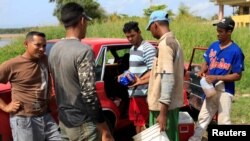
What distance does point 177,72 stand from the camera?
12.0 feet

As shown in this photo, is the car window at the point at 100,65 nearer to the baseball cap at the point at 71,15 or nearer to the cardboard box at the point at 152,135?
the cardboard box at the point at 152,135

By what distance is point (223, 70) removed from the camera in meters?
4.63

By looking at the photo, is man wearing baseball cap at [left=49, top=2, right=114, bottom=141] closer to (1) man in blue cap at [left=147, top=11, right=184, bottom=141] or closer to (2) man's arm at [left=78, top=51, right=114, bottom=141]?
(2) man's arm at [left=78, top=51, right=114, bottom=141]

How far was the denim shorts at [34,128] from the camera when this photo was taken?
3.58 m

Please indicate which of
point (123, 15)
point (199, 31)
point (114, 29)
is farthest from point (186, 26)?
point (123, 15)

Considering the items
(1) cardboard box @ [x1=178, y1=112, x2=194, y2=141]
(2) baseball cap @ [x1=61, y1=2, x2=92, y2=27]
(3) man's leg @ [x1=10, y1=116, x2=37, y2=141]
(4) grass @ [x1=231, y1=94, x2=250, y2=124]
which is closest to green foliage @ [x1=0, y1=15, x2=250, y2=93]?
(4) grass @ [x1=231, y1=94, x2=250, y2=124]

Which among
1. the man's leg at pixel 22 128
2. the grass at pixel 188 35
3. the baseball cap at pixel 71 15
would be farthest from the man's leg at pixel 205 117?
the grass at pixel 188 35

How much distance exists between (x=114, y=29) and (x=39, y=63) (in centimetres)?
1529

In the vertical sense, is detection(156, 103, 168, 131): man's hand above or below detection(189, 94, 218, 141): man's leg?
above

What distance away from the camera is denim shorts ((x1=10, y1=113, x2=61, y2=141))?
358 centimetres

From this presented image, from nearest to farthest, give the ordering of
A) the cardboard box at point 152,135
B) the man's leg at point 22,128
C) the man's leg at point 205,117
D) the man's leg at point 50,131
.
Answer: the cardboard box at point 152,135, the man's leg at point 22,128, the man's leg at point 50,131, the man's leg at point 205,117

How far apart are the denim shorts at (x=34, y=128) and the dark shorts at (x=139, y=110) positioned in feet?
3.75

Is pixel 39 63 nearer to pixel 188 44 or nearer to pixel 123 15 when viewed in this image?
pixel 188 44

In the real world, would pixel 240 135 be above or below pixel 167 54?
below
